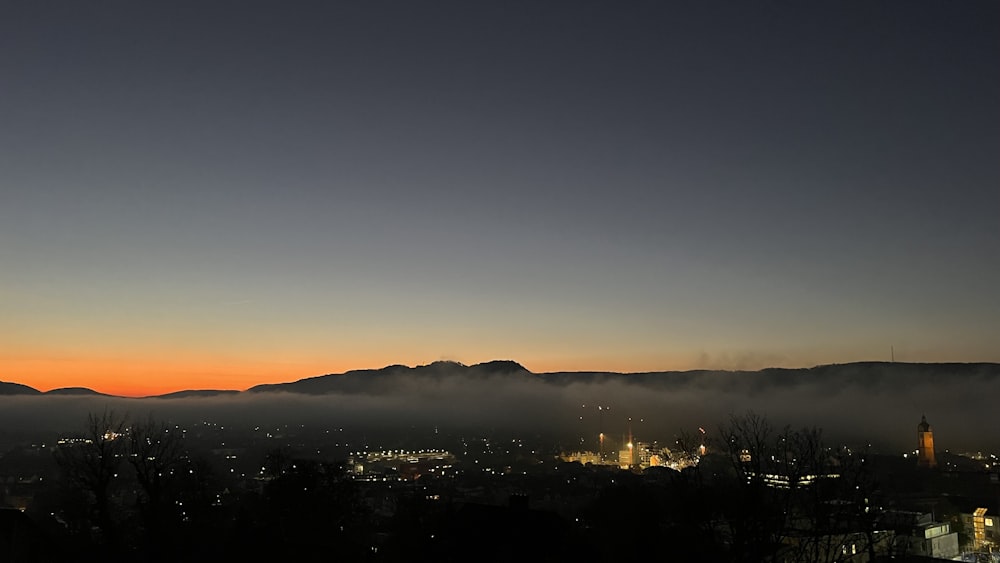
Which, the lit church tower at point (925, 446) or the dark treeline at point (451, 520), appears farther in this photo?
the lit church tower at point (925, 446)

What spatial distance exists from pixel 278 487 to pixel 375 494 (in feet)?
150

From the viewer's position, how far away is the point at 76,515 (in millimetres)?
39969

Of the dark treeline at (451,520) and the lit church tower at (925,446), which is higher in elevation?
the dark treeline at (451,520)

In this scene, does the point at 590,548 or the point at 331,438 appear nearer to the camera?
the point at 590,548

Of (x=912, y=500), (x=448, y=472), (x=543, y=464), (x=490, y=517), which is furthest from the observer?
(x=543, y=464)

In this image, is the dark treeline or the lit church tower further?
the lit church tower

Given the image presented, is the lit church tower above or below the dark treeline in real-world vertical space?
below

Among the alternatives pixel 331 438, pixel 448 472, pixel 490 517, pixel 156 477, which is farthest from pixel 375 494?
pixel 331 438

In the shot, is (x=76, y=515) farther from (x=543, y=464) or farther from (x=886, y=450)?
(x=886, y=450)

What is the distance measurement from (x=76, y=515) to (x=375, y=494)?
150 ft

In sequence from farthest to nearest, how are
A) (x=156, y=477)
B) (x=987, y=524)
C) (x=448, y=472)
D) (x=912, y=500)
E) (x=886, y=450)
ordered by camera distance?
(x=886, y=450) → (x=448, y=472) → (x=912, y=500) → (x=987, y=524) → (x=156, y=477)

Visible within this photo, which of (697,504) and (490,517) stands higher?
(697,504)

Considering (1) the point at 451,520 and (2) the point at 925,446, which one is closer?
(1) the point at 451,520

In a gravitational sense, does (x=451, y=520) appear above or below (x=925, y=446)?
above
